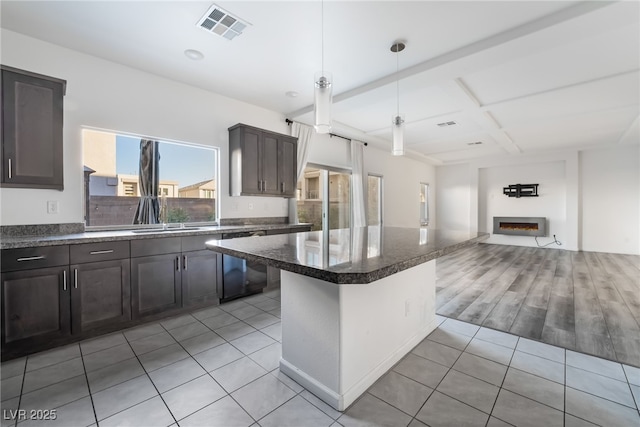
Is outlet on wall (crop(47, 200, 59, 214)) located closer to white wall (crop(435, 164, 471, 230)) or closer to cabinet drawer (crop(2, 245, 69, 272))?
cabinet drawer (crop(2, 245, 69, 272))

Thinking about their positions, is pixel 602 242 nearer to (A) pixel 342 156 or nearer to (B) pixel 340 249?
(A) pixel 342 156

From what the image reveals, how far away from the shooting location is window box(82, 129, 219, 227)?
2.88 m

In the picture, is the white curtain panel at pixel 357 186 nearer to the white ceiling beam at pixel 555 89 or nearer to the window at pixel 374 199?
the window at pixel 374 199

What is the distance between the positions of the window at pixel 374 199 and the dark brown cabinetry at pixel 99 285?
507 centimetres

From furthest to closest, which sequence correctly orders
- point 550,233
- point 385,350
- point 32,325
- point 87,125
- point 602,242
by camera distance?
point 550,233
point 602,242
point 87,125
point 32,325
point 385,350

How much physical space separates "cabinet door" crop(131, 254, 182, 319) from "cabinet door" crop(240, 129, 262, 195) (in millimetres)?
1312

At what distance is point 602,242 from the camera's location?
22.1 feet

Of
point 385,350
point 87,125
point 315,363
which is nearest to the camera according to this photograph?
point 315,363

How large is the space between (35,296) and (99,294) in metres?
0.40

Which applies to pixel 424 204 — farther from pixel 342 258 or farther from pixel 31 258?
pixel 31 258

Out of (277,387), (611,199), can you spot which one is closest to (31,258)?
(277,387)

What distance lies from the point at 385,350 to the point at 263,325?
1.29m

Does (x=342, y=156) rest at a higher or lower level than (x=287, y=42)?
lower

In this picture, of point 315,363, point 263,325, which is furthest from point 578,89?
point 263,325
